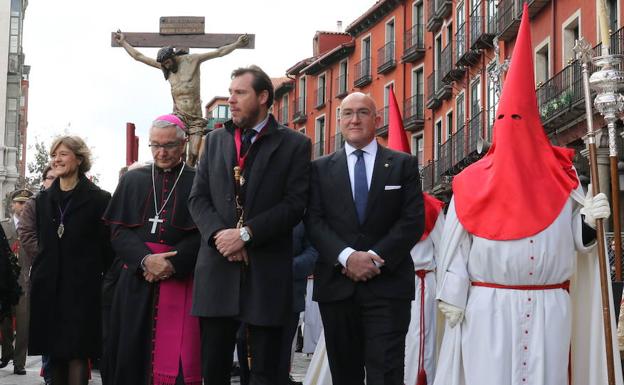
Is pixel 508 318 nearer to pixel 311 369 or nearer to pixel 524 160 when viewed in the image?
pixel 524 160

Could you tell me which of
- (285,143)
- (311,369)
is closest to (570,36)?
(311,369)

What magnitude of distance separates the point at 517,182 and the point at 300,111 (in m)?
51.6

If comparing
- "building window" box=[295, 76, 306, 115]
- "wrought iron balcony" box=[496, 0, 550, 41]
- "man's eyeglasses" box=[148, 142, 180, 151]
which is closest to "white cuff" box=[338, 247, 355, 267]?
"man's eyeglasses" box=[148, 142, 180, 151]

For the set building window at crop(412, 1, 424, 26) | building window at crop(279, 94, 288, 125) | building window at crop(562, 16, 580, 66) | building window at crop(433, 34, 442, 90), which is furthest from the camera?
building window at crop(279, 94, 288, 125)

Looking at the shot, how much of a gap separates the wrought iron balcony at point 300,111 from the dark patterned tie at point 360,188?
50.6m

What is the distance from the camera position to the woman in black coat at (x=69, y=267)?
22.5 ft

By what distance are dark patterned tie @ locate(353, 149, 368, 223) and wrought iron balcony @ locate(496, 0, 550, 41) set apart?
21379 mm

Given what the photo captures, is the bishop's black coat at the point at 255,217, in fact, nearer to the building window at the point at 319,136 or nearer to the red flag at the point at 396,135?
the red flag at the point at 396,135

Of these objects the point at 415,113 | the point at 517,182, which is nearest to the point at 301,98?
the point at 415,113

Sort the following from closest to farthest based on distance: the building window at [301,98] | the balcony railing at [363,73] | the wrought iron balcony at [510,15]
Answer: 1. the wrought iron balcony at [510,15]
2. the balcony railing at [363,73]
3. the building window at [301,98]

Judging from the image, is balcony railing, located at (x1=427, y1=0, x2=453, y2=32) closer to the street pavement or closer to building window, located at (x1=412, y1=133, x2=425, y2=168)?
building window, located at (x1=412, y1=133, x2=425, y2=168)

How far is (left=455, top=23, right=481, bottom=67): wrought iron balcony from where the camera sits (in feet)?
109

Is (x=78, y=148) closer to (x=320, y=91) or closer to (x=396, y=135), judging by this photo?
(x=396, y=135)

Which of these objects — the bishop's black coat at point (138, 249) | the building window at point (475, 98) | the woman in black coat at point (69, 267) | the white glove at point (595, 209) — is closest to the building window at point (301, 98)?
the building window at point (475, 98)
